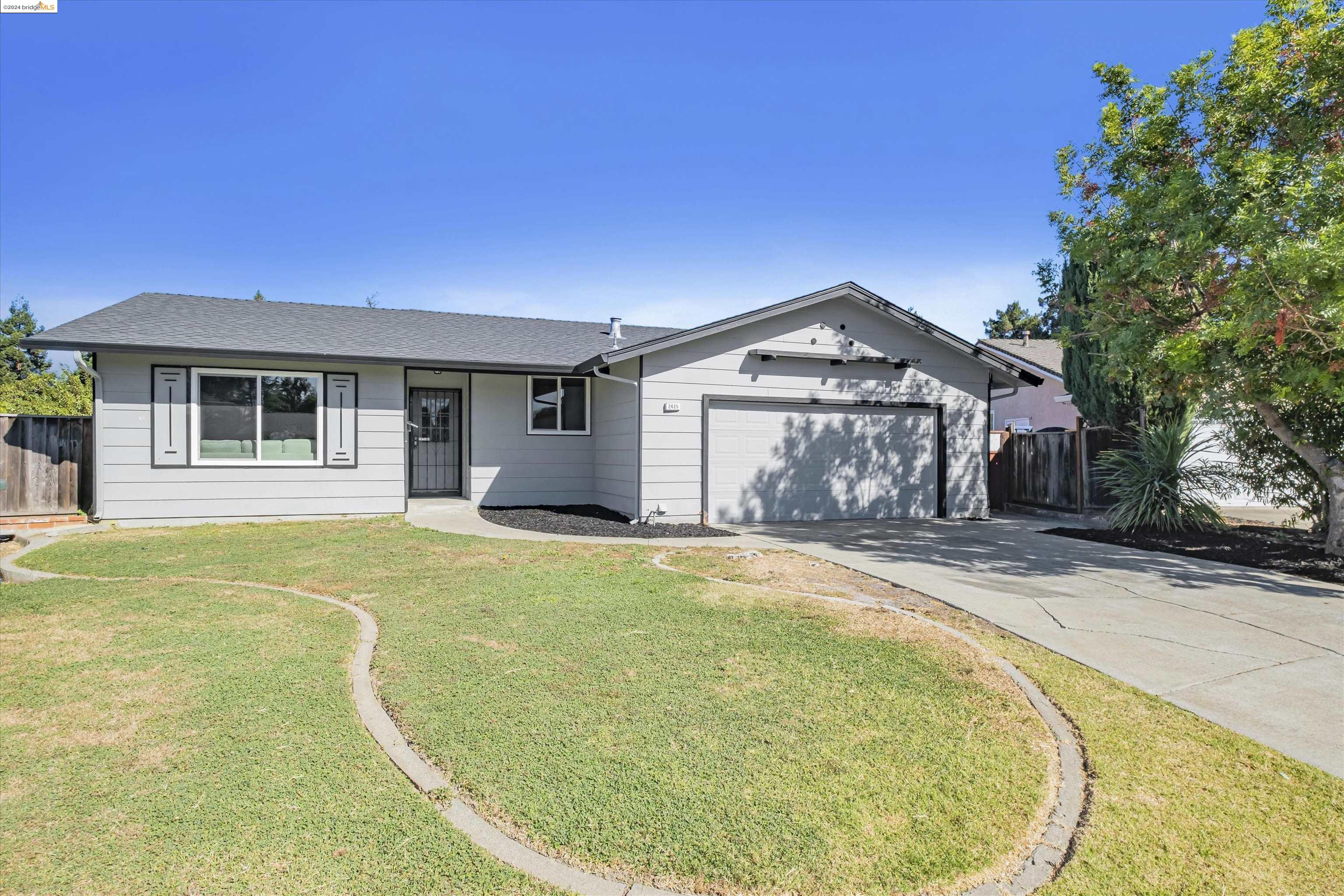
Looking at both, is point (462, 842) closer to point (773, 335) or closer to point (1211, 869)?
point (1211, 869)

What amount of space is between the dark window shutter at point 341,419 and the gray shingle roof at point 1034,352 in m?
16.7

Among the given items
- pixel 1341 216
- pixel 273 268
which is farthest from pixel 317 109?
pixel 273 268

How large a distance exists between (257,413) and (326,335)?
1.75 meters

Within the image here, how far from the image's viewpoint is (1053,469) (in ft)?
44.9

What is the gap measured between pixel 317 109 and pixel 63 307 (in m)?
25.1

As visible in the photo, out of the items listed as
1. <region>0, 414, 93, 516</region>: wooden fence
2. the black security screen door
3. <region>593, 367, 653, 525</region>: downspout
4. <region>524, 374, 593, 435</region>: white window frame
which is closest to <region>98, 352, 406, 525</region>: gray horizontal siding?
<region>0, 414, 93, 516</region>: wooden fence

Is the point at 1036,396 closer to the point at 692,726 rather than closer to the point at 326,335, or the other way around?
the point at 326,335

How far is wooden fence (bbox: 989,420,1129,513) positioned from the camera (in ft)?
42.3

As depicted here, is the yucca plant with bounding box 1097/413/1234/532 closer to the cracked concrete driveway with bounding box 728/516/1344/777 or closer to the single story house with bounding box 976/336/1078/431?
the cracked concrete driveway with bounding box 728/516/1344/777

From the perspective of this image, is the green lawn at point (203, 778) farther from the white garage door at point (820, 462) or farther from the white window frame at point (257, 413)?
the white garage door at point (820, 462)

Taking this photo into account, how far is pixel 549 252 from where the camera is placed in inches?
790

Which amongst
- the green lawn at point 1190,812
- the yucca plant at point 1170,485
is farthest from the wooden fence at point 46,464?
the yucca plant at point 1170,485

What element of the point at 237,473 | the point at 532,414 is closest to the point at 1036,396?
the point at 532,414

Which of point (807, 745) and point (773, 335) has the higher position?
point (773, 335)
